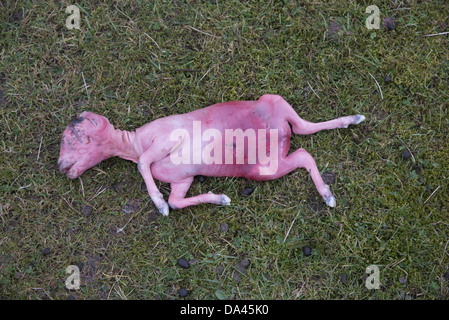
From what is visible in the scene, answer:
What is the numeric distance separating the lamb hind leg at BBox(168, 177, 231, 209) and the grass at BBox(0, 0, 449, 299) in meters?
0.16

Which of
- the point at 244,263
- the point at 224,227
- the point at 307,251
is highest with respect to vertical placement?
the point at 224,227

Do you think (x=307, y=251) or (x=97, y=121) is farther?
(x=307, y=251)

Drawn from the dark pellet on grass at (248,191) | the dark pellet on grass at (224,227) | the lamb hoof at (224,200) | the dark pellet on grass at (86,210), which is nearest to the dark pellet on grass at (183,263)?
the dark pellet on grass at (224,227)

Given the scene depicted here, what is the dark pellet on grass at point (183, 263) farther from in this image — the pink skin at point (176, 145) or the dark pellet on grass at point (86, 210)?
the dark pellet on grass at point (86, 210)

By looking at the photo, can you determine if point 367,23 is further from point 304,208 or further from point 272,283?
point 272,283

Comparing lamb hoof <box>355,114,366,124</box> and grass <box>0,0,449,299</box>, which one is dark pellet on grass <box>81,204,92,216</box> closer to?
grass <box>0,0,449,299</box>

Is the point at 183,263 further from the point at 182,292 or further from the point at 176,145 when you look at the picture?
the point at 176,145

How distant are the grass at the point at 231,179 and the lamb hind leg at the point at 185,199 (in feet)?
0.53

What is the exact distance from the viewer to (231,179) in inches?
174

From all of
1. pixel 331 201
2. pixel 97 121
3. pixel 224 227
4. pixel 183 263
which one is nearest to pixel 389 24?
pixel 331 201

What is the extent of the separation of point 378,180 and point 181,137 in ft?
7.49

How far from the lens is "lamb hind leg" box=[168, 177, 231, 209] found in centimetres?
425

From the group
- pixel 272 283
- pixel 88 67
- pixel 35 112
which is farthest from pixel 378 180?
pixel 35 112

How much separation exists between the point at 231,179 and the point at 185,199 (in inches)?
22.5
